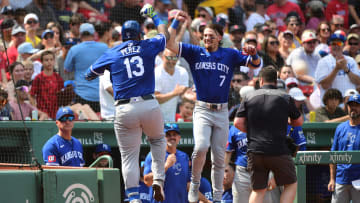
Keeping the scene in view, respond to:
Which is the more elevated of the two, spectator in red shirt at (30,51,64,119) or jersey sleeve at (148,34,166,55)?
jersey sleeve at (148,34,166,55)

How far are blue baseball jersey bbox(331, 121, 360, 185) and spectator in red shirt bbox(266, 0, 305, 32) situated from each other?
559cm

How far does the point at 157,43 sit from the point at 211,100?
1.16 m

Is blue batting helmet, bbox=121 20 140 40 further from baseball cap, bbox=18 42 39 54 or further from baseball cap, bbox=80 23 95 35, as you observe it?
baseball cap, bbox=18 42 39 54

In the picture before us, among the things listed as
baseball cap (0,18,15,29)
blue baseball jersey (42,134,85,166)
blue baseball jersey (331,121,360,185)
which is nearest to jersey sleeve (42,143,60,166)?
blue baseball jersey (42,134,85,166)

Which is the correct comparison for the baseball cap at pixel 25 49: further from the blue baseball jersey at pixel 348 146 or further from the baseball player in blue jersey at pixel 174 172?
the blue baseball jersey at pixel 348 146

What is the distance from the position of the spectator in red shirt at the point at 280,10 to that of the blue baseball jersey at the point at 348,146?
18.3 ft

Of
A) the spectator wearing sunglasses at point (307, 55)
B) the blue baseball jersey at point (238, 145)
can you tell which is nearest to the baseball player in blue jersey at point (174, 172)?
the blue baseball jersey at point (238, 145)

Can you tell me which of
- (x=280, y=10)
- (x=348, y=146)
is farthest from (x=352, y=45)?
(x=348, y=146)

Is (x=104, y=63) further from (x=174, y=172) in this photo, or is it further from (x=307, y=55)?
(x=307, y=55)

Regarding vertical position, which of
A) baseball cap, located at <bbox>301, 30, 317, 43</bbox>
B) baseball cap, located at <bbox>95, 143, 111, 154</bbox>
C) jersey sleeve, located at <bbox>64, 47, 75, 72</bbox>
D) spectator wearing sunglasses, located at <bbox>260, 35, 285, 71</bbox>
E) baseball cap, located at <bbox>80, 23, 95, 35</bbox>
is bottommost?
baseball cap, located at <bbox>95, 143, 111, 154</bbox>

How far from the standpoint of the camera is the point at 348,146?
388 inches

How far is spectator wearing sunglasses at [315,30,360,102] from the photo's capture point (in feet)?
39.5

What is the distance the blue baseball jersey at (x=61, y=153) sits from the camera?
29.7 feet

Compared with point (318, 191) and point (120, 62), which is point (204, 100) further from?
point (318, 191)
